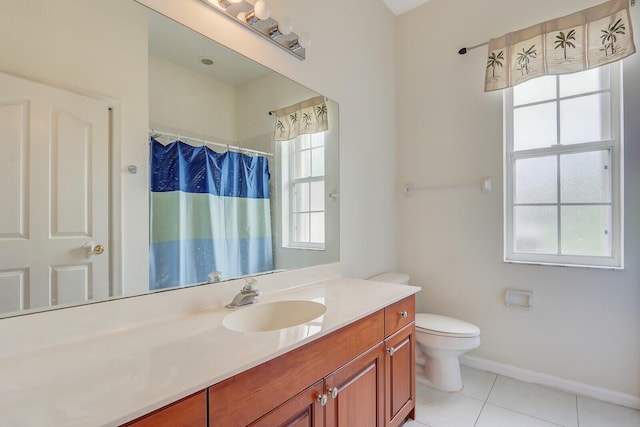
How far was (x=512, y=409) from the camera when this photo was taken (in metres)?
1.73

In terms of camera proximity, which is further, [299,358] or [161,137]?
[161,137]

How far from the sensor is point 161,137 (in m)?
1.11

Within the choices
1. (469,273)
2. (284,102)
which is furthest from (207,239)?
(469,273)

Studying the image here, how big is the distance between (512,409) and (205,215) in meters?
2.05

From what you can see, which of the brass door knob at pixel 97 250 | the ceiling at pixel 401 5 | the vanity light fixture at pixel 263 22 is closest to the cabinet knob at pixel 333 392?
the brass door knob at pixel 97 250

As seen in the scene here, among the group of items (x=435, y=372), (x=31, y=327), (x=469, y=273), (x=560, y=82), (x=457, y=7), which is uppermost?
(x=457, y=7)

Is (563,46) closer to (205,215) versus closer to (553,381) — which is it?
(553,381)

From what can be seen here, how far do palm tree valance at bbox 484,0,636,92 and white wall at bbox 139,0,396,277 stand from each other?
80 centimetres

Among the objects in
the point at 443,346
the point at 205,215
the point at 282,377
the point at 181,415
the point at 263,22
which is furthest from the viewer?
the point at 443,346

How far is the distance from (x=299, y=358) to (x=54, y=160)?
927mm

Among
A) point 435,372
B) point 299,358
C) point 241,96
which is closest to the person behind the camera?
point 299,358

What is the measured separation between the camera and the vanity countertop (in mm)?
530

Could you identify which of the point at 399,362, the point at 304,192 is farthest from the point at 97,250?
the point at 399,362

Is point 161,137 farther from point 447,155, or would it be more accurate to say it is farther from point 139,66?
point 447,155
